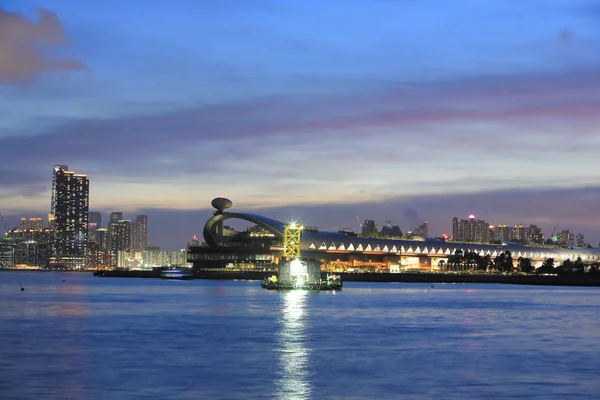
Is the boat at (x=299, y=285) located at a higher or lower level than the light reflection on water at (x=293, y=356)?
higher

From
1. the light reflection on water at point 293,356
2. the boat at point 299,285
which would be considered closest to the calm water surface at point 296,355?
the light reflection on water at point 293,356

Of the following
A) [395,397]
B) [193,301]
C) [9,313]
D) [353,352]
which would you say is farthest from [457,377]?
[193,301]

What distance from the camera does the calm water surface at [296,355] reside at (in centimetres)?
3975

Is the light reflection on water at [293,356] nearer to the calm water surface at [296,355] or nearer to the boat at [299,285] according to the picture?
the calm water surface at [296,355]

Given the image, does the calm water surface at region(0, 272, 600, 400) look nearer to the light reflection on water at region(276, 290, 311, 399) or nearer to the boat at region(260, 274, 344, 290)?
the light reflection on water at region(276, 290, 311, 399)

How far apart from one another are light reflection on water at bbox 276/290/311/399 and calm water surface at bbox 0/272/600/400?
0.25ft

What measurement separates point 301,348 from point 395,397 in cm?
1833

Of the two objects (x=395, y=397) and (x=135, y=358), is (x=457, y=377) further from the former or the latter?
(x=135, y=358)

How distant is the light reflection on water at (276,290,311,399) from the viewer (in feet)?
129

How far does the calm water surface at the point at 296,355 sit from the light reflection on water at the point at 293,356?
76mm

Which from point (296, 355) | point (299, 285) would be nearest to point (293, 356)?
point (296, 355)

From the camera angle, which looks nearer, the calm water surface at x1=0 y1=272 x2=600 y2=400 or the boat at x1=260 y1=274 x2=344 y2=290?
the calm water surface at x1=0 y1=272 x2=600 y2=400

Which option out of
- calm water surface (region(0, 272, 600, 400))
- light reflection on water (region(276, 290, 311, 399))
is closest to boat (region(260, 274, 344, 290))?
calm water surface (region(0, 272, 600, 400))

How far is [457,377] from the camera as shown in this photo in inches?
1726
